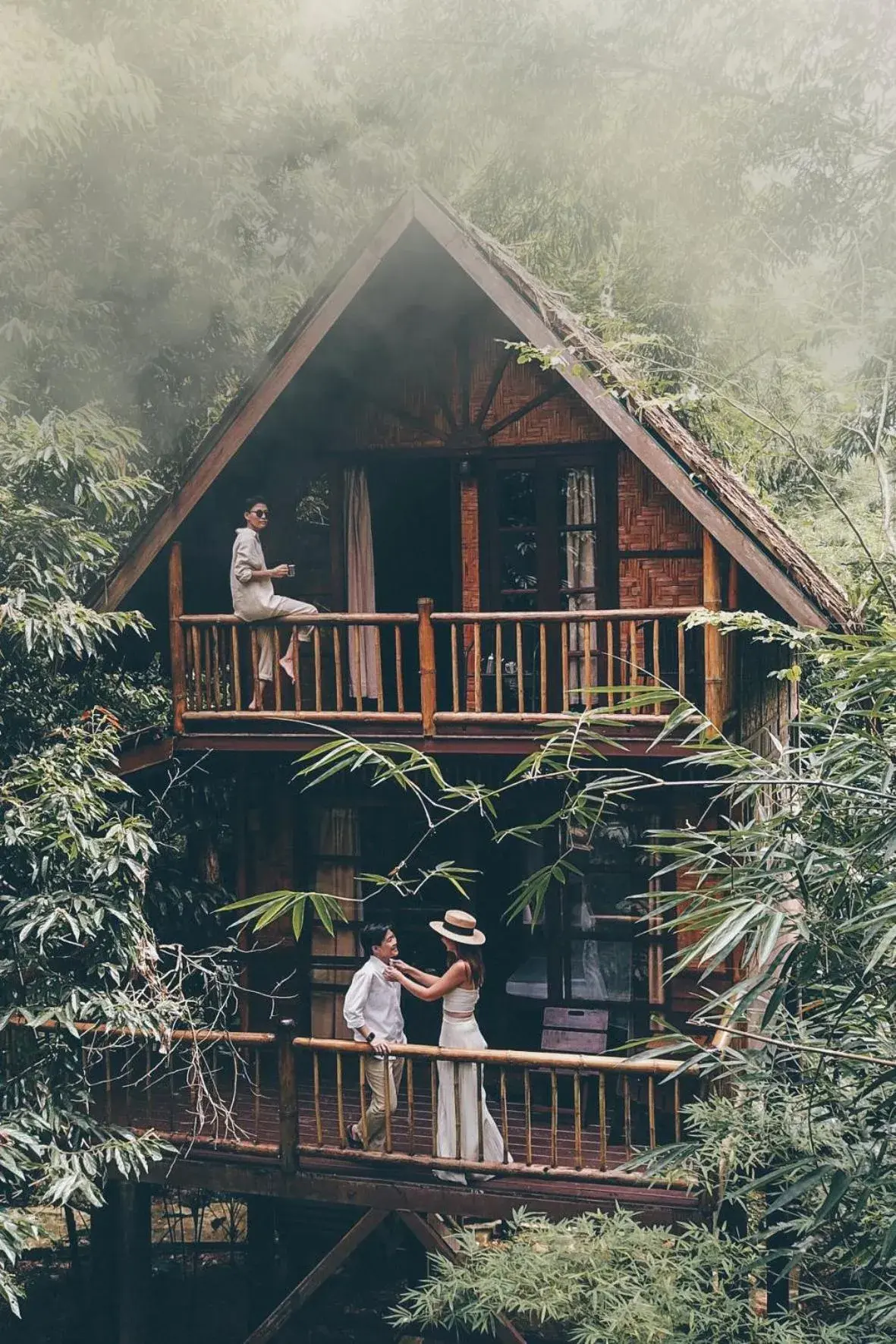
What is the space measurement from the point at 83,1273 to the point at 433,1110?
17.2 ft

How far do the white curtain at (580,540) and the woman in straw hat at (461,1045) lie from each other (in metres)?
2.49

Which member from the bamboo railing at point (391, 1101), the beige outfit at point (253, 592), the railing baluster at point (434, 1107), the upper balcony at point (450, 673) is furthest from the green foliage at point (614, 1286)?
the beige outfit at point (253, 592)

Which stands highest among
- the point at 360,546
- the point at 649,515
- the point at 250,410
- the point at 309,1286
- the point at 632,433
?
the point at 250,410

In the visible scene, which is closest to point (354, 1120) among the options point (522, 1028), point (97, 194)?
point (522, 1028)

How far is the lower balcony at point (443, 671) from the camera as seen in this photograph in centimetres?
843

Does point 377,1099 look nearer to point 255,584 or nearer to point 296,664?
point 296,664

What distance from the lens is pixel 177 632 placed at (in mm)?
9289

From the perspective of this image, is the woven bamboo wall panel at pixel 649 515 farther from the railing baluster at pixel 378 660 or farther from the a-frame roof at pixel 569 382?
the railing baluster at pixel 378 660

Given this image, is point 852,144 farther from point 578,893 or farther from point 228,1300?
point 228,1300

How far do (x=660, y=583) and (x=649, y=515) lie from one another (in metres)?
0.51

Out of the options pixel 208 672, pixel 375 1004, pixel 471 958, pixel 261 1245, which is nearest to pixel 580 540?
pixel 208 672

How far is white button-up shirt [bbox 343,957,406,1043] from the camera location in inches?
316

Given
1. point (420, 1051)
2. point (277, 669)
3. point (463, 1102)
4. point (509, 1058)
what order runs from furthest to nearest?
point (277, 669) → point (463, 1102) → point (420, 1051) → point (509, 1058)

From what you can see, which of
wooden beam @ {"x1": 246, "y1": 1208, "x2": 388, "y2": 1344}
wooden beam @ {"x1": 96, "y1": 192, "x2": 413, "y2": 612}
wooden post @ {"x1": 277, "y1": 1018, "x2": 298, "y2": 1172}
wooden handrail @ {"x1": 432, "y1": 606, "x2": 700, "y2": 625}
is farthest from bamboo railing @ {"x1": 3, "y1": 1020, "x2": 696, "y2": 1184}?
wooden beam @ {"x1": 96, "y1": 192, "x2": 413, "y2": 612}
